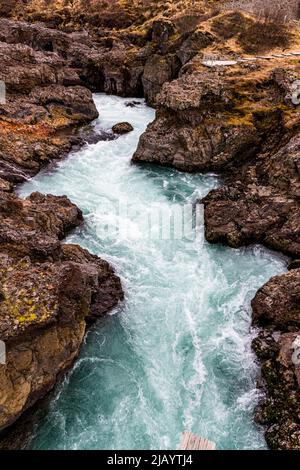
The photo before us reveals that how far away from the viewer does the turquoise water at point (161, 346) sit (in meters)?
15.8

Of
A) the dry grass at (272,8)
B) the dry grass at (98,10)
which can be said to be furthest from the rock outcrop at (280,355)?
the dry grass at (98,10)

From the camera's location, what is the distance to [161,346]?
19.3 meters

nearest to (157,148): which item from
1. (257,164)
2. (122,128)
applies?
(122,128)

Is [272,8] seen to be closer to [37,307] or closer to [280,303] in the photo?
[280,303]

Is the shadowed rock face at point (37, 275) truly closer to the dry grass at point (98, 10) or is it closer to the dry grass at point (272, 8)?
the dry grass at point (272, 8)

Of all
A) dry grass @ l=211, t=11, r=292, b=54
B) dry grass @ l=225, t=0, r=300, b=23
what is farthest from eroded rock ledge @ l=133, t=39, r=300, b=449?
dry grass @ l=225, t=0, r=300, b=23

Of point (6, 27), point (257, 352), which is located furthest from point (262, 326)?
point (6, 27)

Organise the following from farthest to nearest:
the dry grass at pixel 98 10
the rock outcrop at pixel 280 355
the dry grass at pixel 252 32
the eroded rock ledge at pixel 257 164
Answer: the dry grass at pixel 98 10, the dry grass at pixel 252 32, the eroded rock ledge at pixel 257 164, the rock outcrop at pixel 280 355

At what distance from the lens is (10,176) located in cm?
3175

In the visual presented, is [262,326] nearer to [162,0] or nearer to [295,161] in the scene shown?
[295,161]

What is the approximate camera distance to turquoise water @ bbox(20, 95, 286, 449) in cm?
1582

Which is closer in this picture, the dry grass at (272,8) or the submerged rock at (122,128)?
the submerged rock at (122,128)

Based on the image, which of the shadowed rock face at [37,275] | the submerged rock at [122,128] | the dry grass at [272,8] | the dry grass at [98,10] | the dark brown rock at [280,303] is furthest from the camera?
the dry grass at [98,10]

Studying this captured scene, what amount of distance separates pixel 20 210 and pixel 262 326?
14.6 metres
